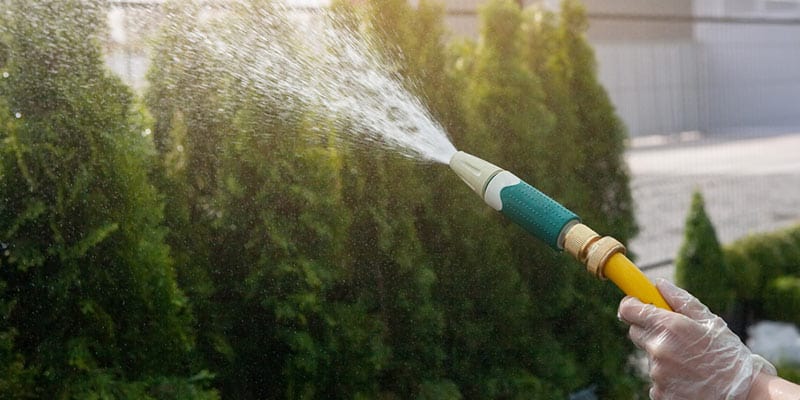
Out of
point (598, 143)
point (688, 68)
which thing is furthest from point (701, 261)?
point (688, 68)

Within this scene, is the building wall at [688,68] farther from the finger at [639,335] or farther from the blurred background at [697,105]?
the finger at [639,335]

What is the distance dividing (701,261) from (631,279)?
4.25 metres

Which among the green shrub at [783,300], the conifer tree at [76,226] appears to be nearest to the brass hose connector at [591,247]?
the conifer tree at [76,226]

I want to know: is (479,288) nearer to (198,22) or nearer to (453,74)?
(453,74)

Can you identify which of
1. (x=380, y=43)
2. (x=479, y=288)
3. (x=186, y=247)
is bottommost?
(x=479, y=288)

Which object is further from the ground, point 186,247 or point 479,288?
point 186,247

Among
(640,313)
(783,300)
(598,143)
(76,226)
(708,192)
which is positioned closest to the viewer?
(640,313)

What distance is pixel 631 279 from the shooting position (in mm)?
1912

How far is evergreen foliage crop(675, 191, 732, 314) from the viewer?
577 centimetres

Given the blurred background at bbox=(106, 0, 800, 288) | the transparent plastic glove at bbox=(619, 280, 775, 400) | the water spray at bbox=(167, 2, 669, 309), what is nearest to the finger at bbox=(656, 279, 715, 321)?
the transparent plastic glove at bbox=(619, 280, 775, 400)

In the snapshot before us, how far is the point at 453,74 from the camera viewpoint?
3678 mm

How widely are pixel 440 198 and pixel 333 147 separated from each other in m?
0.65

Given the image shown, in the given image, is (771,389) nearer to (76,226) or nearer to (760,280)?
(76,226)

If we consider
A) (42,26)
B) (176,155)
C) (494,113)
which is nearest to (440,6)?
(494,113)
